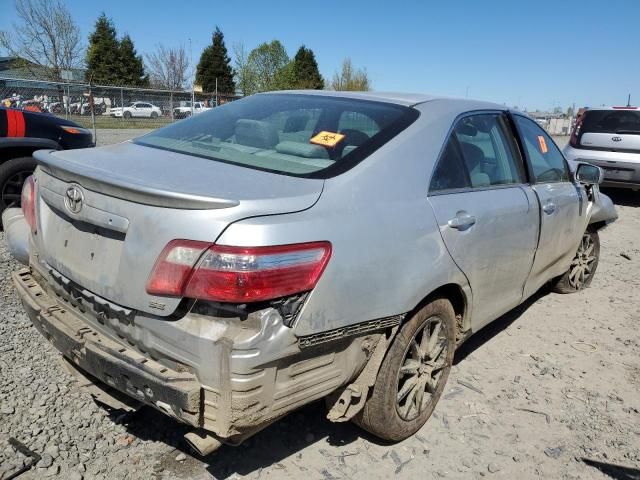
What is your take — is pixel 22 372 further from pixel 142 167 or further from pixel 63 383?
pixel 142 167

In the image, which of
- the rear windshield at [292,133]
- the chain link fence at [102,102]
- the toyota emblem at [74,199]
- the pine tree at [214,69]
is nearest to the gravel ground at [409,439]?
the toyota emblem at [74,199]

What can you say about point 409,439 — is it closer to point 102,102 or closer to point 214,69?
point 102,102

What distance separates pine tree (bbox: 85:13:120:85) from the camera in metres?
49.3

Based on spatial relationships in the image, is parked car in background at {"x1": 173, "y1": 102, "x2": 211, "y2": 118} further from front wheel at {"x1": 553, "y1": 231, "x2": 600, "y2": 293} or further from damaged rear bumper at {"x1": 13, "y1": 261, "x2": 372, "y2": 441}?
damaged rear bumper at {"x1": 13, "y1": 261, "x2": 372, "y2": 441}

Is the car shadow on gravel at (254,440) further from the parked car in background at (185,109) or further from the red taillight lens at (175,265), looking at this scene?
the parked car in background at (185,109)

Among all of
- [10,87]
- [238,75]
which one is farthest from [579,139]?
[238,75]

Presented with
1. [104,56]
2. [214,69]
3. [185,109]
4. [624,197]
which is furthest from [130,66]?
[624,197]

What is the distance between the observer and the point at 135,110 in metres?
20.2

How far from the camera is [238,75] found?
54438mm

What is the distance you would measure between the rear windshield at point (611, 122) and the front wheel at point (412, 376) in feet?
28.0

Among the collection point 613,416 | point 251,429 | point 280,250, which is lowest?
point 613,416

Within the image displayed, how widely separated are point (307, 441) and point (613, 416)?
1801 millimetres

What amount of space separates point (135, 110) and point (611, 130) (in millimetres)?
16413

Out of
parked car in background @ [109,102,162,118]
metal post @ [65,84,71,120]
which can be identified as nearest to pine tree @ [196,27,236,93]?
parked car in background @ [109,102,162,118]
